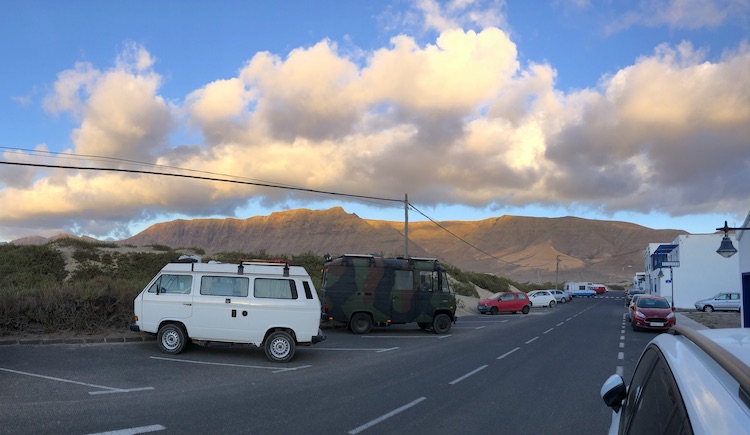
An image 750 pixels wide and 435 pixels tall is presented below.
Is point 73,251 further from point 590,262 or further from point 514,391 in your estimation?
point 590,262

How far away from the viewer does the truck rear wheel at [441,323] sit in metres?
22.4

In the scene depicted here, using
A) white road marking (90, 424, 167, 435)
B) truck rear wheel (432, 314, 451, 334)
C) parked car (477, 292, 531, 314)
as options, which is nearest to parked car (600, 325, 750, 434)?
white road marking (90, 424, 167, 435)

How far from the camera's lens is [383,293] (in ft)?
71.0

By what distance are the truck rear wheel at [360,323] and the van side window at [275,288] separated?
769cm

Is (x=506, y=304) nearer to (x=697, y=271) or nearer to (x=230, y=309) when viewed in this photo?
(x=697, y=271)

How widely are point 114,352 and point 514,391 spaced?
31.7ft

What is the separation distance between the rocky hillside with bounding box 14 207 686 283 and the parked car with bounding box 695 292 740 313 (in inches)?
2727

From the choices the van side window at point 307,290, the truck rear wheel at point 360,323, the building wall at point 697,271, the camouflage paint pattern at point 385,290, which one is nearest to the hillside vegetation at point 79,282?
the van side window at point 307,290

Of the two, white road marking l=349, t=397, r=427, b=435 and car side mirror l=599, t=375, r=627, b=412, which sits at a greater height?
car side mirror l=599, t=375, r=627, b=412

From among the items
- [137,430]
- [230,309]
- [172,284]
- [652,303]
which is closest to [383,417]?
[137,430]

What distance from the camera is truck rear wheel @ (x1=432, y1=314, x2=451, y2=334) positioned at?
22.4 meters

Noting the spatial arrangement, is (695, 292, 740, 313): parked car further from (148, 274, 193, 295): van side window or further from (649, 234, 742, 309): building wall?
(148, 274, 193, 295): van side window

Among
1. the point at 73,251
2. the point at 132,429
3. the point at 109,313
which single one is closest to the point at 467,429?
the point at 132,429

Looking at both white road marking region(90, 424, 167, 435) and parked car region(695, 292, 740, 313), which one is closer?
white road marking region(90, 424, 167, 435)
